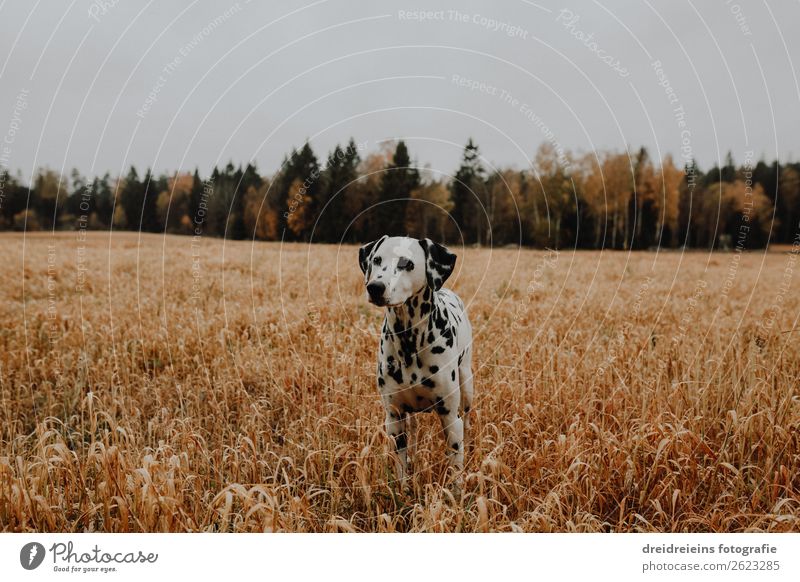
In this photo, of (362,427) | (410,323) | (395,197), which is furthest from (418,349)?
(395,197)

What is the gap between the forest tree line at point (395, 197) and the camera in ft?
23.4

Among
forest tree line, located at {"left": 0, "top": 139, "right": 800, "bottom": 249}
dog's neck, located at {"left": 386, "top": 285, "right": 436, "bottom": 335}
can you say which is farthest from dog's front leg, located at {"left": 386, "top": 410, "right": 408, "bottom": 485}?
forest tree line, located at {"left": 0, "top": 139, "right": 800, "bottom": 249}

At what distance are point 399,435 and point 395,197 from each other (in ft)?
15.2

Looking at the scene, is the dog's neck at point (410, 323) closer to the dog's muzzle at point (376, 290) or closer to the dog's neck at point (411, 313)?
the dog's neck at point (411, 313)

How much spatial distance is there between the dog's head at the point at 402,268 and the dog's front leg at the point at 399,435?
1103 millimetres

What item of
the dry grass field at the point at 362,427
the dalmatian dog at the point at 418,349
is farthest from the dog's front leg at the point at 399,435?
the dry grass field at the point at 362,427

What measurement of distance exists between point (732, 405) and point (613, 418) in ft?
4.44

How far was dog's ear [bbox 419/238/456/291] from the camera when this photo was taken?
132 inches

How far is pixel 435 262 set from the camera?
339 cm

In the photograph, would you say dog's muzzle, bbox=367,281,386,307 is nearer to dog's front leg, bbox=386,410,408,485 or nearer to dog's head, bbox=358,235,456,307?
dog's head, bbox=358,235,456,307
